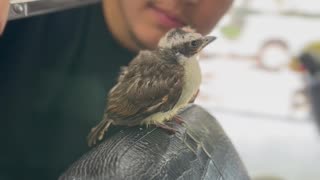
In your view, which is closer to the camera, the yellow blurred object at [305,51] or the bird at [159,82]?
the bird at [159,82]

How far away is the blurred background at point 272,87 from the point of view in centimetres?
118

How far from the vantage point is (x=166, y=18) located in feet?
2.20

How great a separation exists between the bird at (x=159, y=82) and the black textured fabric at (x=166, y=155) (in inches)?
0.7

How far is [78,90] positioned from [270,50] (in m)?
0.68

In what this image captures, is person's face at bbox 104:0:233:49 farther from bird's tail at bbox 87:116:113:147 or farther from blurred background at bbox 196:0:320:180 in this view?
blurred background at bbox 196:0:320:180

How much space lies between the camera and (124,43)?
0.69m

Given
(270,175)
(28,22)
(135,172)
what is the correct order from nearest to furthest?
(135,172) → (28,22) → (270,175)

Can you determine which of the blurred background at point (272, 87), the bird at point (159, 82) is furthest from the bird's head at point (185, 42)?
the blurred background at point (272, 87)

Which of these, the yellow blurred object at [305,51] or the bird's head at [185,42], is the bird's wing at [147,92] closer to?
the bird's head at [185,42]

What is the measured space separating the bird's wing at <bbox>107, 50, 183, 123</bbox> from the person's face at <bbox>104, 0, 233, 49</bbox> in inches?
2.7

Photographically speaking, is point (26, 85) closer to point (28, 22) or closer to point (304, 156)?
point (28, 22)

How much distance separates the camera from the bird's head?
0.60 m

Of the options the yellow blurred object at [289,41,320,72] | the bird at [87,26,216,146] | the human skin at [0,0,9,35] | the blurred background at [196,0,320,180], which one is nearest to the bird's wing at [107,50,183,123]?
the bird at [87,26,216,146]

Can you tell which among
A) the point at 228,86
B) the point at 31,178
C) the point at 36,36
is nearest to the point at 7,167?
the point at 31,178
